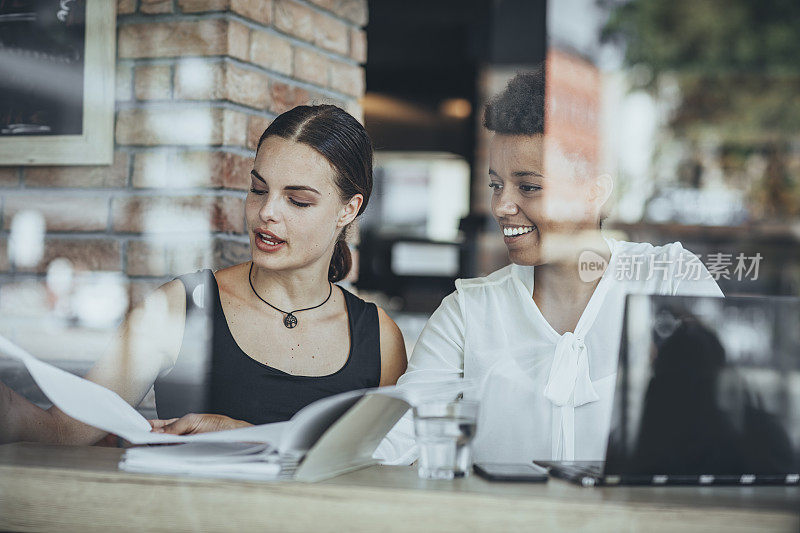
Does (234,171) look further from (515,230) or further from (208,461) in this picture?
(208,461)

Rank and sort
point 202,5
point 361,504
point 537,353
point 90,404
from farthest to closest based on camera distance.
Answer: point 202,5 < point 537,353 < point 90,404 < point 361,504

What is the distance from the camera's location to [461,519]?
32.7 inches

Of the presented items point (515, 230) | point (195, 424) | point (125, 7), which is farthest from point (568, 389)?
point (125, 7)

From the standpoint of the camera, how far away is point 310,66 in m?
1.84

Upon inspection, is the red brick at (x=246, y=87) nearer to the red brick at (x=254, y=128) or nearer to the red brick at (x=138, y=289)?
the red brick at (x=254, y=128)

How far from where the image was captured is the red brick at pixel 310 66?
1.83 meters

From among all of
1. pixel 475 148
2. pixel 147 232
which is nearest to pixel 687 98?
pixel 475 148

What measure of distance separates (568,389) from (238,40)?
1006mm

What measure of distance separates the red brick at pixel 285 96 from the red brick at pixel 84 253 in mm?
468

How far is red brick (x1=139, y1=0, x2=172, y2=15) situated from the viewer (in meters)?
1.78

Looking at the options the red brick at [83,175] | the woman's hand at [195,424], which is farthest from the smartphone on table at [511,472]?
the red brick at [83,175]

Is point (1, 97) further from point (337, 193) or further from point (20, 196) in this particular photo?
point (337, 193)

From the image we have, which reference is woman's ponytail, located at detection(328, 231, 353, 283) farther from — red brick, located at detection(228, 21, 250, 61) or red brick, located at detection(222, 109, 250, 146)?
red brick, located at detection(228, 21, 250, 61)

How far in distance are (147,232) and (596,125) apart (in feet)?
3.24
